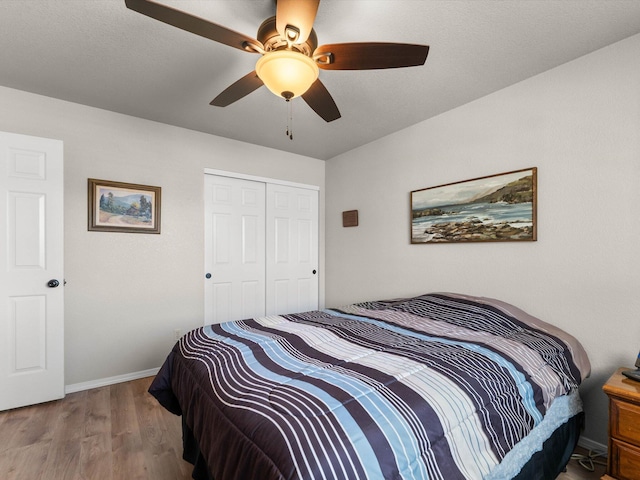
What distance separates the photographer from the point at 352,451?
2.84 feet

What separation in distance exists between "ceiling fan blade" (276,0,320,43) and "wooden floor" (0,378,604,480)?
2218 millimetres

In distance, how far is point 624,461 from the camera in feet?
4.80

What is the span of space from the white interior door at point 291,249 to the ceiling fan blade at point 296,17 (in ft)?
8.14

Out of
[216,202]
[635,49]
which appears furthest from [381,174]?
[635,49]

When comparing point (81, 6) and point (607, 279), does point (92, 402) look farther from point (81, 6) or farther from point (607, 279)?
point (607, 279)

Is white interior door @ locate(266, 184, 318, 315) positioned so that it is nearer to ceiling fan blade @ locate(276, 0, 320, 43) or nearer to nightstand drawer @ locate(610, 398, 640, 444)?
ceiling fan blade @ locate(276, 0, 320, 43)

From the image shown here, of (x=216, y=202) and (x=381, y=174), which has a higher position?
(x=381, y=174)

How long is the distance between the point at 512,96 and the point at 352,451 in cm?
257

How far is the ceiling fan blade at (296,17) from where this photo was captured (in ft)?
4.01

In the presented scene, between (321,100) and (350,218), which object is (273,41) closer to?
(321,100)

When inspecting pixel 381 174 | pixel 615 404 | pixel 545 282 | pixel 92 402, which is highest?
pixel 381 174

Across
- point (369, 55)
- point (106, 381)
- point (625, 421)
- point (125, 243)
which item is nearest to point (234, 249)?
point (125, 243)

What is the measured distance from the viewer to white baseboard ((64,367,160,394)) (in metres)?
2.68

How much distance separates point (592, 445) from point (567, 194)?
155cm
